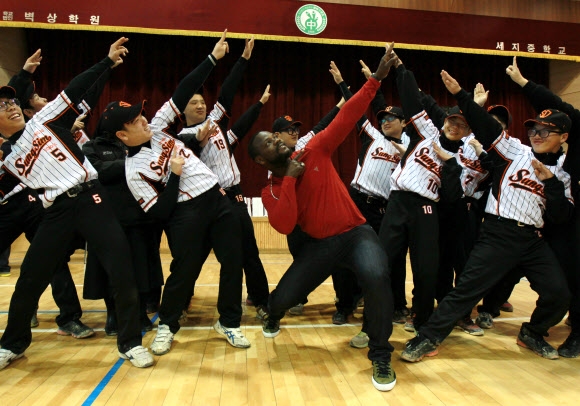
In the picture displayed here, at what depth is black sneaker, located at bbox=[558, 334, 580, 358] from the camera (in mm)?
3240

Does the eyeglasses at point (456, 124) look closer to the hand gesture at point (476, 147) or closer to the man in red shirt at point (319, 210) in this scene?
the hand gesture at point (476, 147)

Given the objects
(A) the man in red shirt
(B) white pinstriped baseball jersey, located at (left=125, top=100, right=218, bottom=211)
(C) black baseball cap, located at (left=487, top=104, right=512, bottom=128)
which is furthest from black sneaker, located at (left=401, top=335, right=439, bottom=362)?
(C) black baseball cap, located at (left=487, top=104, right=512, bottom=128)

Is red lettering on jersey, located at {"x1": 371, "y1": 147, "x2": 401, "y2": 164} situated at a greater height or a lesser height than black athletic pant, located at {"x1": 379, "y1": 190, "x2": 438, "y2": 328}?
greater

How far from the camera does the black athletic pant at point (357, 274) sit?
2791 millimetres

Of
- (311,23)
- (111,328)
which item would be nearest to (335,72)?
(111,328)

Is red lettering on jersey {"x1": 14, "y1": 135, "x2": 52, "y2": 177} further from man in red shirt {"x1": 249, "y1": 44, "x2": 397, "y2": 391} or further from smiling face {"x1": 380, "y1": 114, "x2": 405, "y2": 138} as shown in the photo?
smiling face {"x1": 380, "y1": 114, "x2": 405, "y2": 138}

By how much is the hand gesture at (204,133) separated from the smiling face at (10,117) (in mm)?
1268

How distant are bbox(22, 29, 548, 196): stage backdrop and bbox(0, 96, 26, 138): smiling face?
6395 mm

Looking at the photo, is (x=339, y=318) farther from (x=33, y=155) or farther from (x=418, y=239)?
(x=33, y=155)

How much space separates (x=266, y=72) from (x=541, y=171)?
7.37 meters

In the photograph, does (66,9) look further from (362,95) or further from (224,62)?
(362,95)

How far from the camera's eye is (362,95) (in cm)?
305

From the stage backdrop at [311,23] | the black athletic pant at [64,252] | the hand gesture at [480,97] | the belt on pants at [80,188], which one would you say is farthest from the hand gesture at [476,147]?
the stage backdrop at [311,23]

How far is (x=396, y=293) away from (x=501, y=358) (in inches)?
45.4
